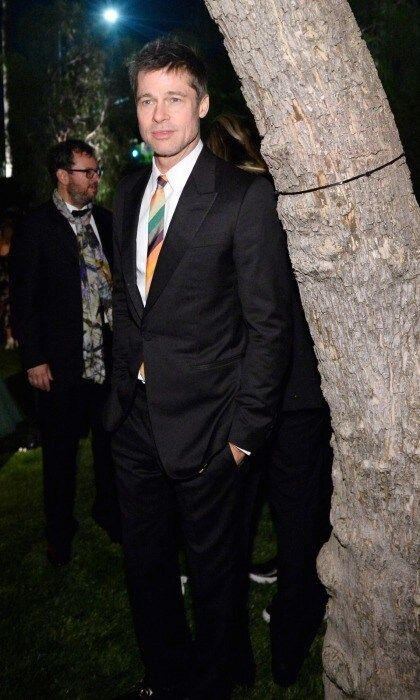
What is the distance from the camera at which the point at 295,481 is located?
112 inches

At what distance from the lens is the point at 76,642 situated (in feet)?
10.7

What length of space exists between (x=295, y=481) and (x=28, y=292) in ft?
6.20

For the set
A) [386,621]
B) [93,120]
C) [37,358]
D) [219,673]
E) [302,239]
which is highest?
[93,120]

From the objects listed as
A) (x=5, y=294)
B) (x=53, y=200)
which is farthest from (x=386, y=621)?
(x=5, y=294)

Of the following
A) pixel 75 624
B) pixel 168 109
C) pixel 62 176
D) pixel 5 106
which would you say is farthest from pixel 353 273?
pixel 5 106

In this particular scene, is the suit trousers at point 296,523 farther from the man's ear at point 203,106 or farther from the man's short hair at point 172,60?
the man's short hair at point 172,60

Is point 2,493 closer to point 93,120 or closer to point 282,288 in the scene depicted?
point 282,288

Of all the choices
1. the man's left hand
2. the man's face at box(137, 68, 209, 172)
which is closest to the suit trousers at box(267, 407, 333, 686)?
the man's left hand

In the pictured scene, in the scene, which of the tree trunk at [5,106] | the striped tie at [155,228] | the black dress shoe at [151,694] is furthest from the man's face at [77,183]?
the tree trunk at [5,106]

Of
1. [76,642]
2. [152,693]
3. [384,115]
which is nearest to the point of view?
[384,115]

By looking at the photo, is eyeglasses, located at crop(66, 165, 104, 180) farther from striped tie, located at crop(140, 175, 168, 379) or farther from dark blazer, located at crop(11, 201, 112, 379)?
striped tie, located at crop(140, 175, 168, 379)

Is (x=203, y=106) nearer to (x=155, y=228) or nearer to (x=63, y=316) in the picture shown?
(x=155, y=228)

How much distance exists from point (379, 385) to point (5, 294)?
24.9ft

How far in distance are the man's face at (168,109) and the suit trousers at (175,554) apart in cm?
93
